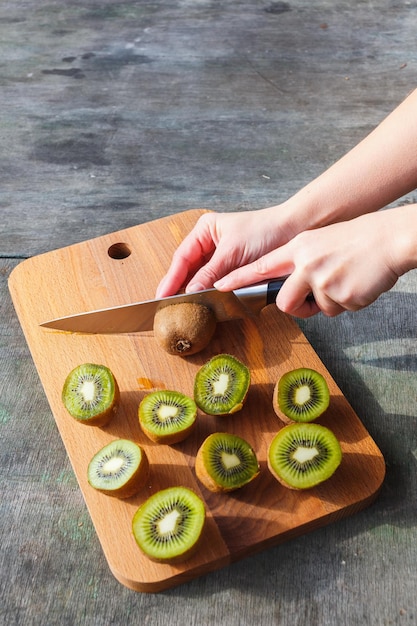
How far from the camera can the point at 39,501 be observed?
1646 millimetres

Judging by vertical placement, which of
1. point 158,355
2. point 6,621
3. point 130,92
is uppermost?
point 130,92

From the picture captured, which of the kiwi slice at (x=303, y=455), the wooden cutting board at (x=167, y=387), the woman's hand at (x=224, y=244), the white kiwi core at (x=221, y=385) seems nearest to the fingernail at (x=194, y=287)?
the woman's hand at (x=224, y=244)

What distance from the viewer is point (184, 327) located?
182 cm

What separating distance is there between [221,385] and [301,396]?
8.8 inches

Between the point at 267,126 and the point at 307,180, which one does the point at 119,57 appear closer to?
the point at 267,126

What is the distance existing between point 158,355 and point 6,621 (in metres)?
0.81

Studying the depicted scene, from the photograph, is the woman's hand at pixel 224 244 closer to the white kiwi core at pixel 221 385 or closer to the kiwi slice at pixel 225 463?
the white kiwi core at pixel 221 385

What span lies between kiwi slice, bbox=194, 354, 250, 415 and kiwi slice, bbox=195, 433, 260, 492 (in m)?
0.11

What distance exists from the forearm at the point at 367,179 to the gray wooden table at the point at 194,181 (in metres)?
0.35

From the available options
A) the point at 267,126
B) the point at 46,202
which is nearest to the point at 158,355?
the point at 46,202

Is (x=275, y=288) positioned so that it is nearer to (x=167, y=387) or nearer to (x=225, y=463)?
(x=167, y=387)

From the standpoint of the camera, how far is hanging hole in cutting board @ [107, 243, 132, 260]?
2188mm

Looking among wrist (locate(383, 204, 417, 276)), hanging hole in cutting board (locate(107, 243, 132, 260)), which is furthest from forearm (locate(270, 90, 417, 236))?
hanging hole in cutting board (locate(107, 243, 132, 260))

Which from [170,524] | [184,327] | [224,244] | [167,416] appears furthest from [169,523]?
[224,244]
